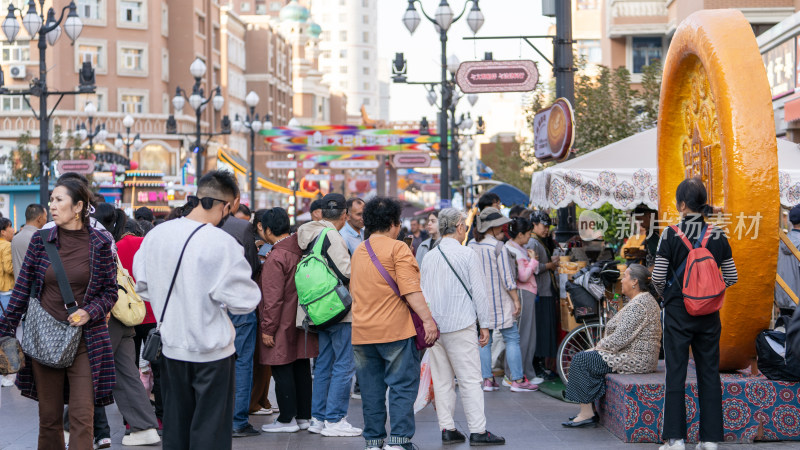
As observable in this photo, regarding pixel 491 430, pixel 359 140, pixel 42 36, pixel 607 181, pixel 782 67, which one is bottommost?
pixel 491 430

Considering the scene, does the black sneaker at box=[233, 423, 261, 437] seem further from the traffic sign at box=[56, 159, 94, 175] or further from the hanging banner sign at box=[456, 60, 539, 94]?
the traffic sign at box=[56, 159, 94, 175]

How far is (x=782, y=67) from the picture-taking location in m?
22.0

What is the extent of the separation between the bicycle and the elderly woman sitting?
62.8 inches

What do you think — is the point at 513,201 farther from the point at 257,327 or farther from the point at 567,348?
the point at 257,327

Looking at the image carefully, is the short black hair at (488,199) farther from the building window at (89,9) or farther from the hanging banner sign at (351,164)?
the building window at (89,9)

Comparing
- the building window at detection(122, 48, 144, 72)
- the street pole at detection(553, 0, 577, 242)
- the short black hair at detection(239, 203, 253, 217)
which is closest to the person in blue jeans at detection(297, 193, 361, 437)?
the short black hair at detection(239, 203, 253, 217)

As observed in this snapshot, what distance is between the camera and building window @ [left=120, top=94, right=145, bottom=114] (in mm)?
61094

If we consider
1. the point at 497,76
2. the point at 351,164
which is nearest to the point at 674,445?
the point at 497,76

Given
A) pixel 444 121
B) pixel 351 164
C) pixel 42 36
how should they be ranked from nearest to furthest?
pixel 42 36
pixel 444 121
pixel 351 164

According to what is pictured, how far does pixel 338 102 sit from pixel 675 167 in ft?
405

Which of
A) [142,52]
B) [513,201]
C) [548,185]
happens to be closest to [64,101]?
[142,52]

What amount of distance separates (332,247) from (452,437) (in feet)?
5.92

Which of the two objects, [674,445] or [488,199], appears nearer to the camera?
[674,445]

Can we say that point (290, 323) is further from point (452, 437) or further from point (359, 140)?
point (359, 140)
